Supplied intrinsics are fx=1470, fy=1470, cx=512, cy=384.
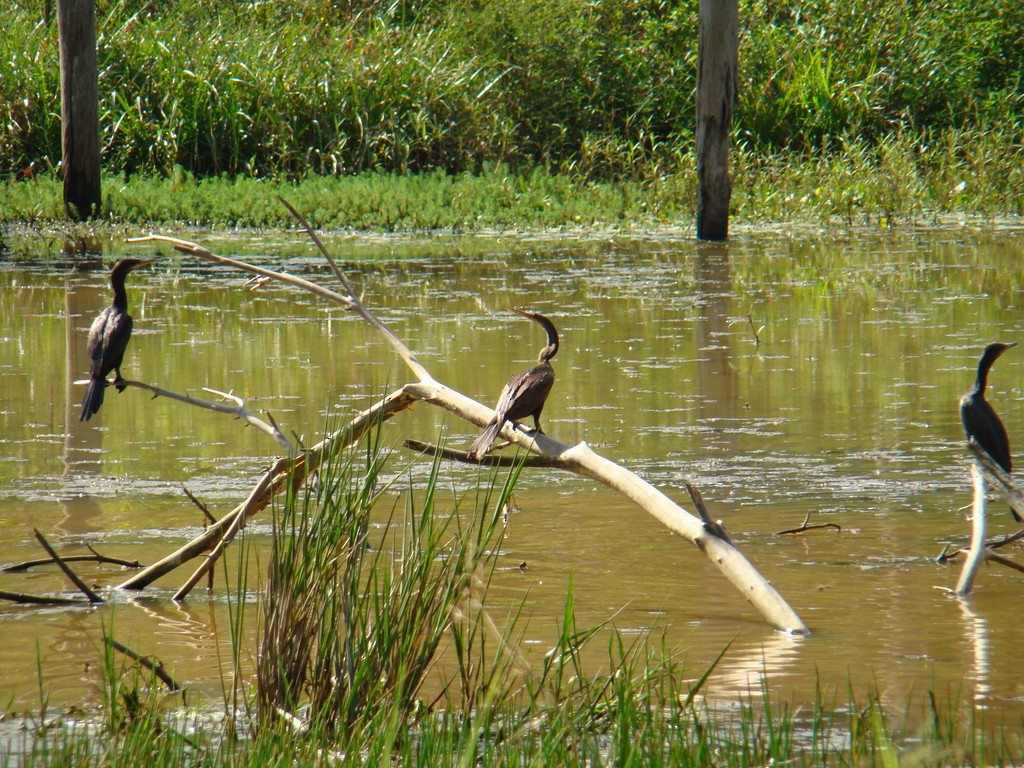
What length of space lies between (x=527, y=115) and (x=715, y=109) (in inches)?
242

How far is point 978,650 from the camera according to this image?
13.5 feet

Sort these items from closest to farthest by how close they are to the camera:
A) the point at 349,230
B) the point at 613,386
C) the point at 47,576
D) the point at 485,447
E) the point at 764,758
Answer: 1. the point at 764,758
2. the point at 485,447
3. the point at 47,576
4. the point at 613,386
5. the point at 349,230

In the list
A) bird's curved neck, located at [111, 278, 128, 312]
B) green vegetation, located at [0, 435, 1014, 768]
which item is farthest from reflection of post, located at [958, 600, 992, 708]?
bird's curved neck, located at [111, 278, 128, 312]

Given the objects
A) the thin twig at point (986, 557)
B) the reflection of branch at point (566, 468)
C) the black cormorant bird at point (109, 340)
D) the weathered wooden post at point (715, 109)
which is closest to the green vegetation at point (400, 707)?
the reflection of branch at point (566, 468)

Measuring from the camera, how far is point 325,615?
3445 millimetres

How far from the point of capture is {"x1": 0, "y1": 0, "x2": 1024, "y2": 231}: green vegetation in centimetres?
1627

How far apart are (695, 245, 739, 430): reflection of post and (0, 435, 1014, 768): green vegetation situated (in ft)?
12.8

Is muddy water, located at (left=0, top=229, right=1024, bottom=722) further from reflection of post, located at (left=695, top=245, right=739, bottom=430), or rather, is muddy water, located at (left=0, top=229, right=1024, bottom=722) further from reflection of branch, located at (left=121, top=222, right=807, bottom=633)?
reflection of branch, located at (left=121, top=222, right=807, bottom=633)

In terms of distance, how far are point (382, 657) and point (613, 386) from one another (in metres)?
4.75

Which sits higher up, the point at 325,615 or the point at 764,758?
the point at 325,615

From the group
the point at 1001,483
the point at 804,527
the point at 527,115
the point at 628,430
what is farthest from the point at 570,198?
the point at 1001,483

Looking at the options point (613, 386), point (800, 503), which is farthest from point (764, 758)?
point (613, 386)

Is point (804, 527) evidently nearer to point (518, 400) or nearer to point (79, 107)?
point (518, 400)

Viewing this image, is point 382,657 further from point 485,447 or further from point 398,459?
point 398,459
